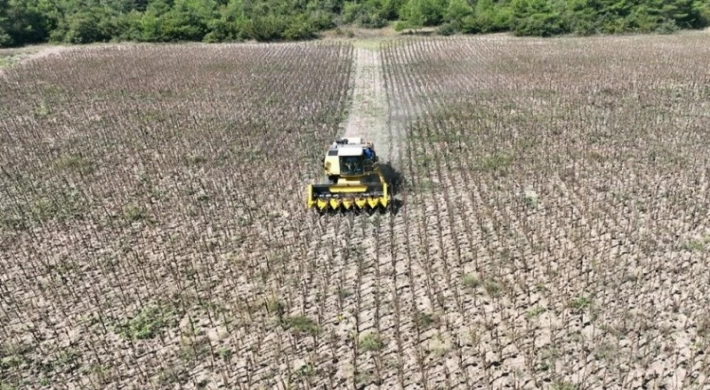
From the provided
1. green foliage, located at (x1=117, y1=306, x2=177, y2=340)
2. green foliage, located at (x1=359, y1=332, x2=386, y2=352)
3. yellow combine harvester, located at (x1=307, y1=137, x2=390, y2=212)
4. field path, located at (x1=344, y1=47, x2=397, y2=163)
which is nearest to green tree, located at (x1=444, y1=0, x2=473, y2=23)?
field path, located at (x1=344, y1=47, x2=397, y2=163)

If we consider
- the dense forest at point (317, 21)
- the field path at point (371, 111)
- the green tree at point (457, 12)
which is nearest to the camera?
the field path at point (371, 111)

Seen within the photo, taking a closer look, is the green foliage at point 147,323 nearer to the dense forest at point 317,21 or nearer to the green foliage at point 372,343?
the green foliage at point 372,343

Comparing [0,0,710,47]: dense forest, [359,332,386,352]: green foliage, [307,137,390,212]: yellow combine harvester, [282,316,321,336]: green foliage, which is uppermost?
[0,0,710,47]: dense forest

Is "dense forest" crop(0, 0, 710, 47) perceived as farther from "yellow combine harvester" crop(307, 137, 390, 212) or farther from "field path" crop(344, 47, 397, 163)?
"yellow combine harvester" crop(307, 137, 390, 212)

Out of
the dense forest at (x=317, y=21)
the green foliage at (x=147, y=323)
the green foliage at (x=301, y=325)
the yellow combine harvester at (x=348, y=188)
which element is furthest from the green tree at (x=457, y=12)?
the green foliage at (x=147, y=323)

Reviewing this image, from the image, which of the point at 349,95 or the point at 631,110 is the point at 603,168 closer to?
the point at 631,110

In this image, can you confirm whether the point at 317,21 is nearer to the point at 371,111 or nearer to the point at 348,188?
the point at 371,111

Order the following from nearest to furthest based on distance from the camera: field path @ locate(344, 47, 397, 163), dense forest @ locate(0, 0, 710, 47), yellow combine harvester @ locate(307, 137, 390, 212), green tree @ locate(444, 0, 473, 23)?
1. yellow combine harvester @ locate(307, 137, 390, 212)
2. field path @ locate(344, 47, 397, 163)
3. dense forest @ locate(0, 0, 710, 47)
4. green tree @ locate(444, 0, 473, 23)

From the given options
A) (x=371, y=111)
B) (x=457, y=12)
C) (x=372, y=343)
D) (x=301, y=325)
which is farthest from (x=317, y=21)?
(x=372, y=343)

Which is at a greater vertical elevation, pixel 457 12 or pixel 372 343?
pixel 457 12
